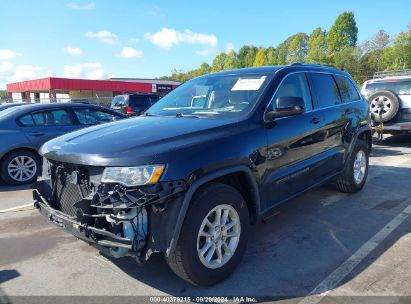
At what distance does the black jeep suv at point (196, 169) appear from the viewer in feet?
8.95

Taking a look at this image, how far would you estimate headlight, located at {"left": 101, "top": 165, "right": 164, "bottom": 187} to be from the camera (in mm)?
2689

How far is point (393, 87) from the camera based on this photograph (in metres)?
10.8

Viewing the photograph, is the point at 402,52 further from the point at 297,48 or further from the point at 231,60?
the point at 231,60

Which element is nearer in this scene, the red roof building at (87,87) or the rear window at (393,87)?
the rear window at (393,87)

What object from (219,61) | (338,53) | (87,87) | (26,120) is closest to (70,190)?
(26,120)

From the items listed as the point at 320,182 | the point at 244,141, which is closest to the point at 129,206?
the point at 244,141

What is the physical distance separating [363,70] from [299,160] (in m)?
54.7

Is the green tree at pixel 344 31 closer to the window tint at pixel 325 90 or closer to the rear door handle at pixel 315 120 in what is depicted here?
the window tint at pixel 325 90

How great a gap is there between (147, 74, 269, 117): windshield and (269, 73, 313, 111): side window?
0.19m

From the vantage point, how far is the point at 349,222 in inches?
181

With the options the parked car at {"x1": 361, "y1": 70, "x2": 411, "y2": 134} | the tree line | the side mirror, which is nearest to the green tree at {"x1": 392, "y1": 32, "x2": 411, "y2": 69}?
the tree line

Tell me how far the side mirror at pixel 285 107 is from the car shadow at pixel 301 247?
3.44ft

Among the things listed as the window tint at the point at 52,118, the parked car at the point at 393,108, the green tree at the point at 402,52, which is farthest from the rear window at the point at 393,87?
the green tree at the point at 402,52

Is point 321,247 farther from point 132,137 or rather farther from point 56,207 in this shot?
point 56,207
